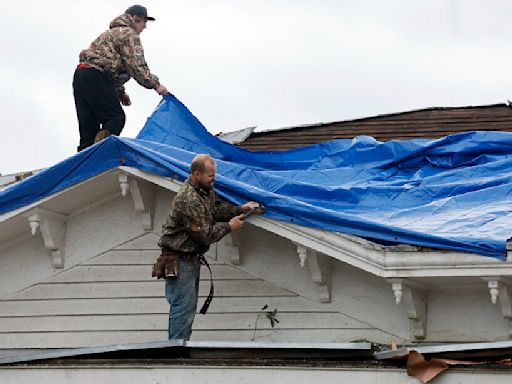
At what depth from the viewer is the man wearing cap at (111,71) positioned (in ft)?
36.7

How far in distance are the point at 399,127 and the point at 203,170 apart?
417 centimetres

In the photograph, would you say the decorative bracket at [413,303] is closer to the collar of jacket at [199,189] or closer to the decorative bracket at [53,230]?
the collar of jacket at [199,189]

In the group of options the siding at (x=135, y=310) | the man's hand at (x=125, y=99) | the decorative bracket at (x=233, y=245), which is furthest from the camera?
the man's hand at (x=125, y=99)

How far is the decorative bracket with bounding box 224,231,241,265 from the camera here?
394 inches

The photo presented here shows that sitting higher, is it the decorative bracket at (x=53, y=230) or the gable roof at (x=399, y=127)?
the gable roof at (x=399, y=127)

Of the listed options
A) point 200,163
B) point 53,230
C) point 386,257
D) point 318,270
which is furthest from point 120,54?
point 386,257

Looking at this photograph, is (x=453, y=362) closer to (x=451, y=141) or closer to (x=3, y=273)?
(x=451, y=141)

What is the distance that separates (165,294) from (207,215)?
3.62 feet

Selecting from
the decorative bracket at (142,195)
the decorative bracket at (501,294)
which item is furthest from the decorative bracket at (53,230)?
the decorative bracket at (501,294)

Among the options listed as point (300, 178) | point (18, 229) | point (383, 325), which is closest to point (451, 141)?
point (300, 178)

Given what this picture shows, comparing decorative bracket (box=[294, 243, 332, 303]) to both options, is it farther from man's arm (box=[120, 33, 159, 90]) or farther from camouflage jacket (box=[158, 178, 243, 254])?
man's arm (box=[120, 33, 159, 90])

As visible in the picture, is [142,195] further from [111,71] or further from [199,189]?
[111,71]

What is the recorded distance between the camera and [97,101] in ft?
37.2

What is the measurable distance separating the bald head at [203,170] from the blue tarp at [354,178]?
0.35 metres
